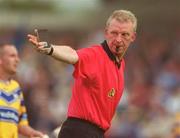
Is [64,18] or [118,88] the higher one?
[118,88]

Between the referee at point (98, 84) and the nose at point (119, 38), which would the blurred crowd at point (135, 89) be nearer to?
the referee at point (98, 84)

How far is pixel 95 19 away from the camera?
2755cm

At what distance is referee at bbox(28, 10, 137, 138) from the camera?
10.4 meters

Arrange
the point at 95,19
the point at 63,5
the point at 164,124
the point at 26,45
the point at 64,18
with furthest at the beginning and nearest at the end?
the point at 63,5 < the point at 64,18 < the point at 95,19 < the point at 26,45 < the point at 164,124

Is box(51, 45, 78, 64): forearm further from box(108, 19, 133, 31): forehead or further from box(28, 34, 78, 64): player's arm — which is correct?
box(108, 19, 133, 31): forehead

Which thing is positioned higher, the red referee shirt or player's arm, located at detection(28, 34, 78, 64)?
player's arm, located at detection(28, 34, 78, 64)

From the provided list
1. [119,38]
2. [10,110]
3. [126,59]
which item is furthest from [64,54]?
[126,59]

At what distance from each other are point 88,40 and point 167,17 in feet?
6.63

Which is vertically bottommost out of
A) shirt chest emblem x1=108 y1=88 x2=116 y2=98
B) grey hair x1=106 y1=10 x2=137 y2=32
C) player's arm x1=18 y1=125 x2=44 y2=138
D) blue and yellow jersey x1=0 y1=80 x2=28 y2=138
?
player's arm x1=18 y1=125 x2=44 y2=138

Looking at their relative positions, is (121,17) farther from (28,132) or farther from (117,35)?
(28,132)

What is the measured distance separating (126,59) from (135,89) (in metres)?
2.03

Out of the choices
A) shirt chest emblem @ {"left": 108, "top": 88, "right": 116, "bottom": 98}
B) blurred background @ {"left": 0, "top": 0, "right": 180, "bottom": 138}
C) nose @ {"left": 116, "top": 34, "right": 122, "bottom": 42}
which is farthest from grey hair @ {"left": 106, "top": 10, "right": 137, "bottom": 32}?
blurred background @ {"left": 0, "top": 0, "right": 180, "bottom": 138}

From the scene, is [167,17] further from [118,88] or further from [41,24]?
[118,88]

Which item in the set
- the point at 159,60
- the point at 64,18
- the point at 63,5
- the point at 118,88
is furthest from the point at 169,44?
the point at 118,88
